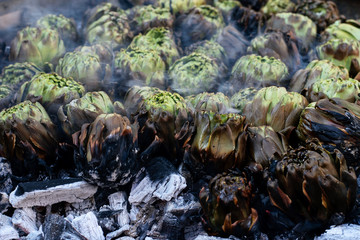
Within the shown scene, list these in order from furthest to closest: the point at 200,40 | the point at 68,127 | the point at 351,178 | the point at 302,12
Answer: the point at 302,12
the point at 200,40
the point at 68,127
the point at 351,178

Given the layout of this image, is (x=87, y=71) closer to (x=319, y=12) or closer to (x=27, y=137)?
(x=27, y=137)

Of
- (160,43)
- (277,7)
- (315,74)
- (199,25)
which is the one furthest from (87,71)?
(277,7)

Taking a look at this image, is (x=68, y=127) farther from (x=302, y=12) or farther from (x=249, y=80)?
(x=302, y=12)

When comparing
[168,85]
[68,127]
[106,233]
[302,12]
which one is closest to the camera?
[106,233]

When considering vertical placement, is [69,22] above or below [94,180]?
above

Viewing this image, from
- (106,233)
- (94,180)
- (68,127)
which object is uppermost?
(68,127)

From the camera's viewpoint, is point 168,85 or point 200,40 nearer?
point 168,85

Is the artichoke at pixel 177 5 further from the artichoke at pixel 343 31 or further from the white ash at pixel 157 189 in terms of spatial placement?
the white ash at pixel 157 189

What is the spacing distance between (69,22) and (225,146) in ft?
4.73

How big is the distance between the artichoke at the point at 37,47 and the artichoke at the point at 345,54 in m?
1.42

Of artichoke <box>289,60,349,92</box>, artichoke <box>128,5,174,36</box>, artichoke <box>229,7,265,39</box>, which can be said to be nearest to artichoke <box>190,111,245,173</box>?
artichoke <box>289,60,349,92</box>

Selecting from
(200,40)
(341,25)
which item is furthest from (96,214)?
(341,25)

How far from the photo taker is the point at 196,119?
158cm

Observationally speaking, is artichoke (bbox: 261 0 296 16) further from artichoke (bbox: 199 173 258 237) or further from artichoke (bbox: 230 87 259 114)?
artichoke (bbox: 199 173 258 237)
